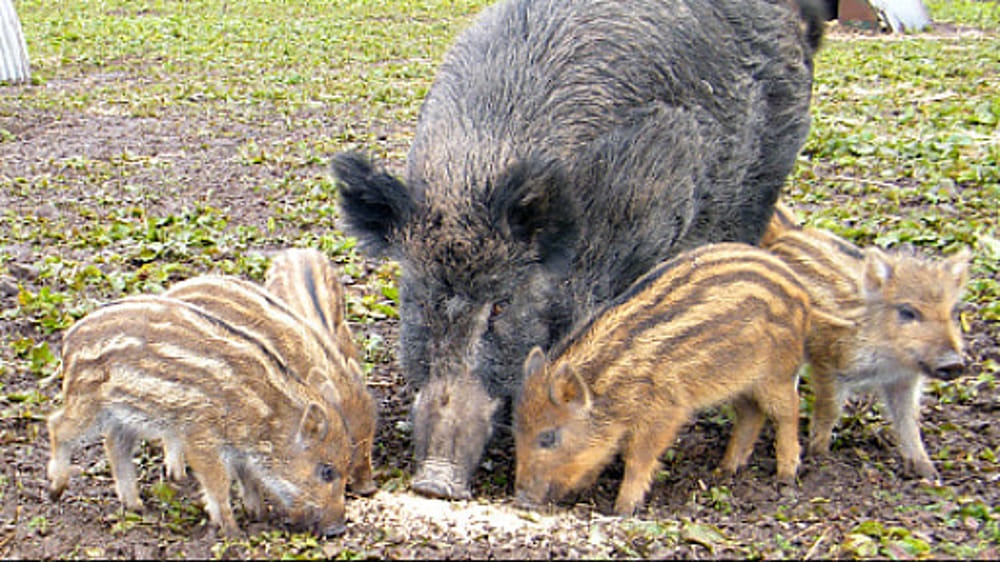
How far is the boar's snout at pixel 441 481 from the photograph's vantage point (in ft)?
11.6

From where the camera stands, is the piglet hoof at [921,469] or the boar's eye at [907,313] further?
the boar's eye at [907,313]

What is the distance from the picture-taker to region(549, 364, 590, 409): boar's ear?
12.0ft

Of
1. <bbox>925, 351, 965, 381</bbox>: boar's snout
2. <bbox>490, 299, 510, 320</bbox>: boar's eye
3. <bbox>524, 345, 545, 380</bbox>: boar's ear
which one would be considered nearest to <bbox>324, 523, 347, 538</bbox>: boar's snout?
<bbox>524, 345, 545, 380</bbox>: boar's ear

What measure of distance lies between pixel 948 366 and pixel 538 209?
160 centimetres

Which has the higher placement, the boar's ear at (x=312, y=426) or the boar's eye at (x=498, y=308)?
the boar's eye at (x=498, y=308)

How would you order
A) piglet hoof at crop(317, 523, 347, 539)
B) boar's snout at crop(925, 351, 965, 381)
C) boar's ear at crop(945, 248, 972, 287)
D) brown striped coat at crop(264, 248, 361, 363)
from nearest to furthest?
piglet hoof at crop(317, 523, 347, 539), boar's snout at crop(925, 351, 965, 381), boar's ear at crop(945, 248, 972, 287), brown striped coat at crop(264, 248, 361, 363)

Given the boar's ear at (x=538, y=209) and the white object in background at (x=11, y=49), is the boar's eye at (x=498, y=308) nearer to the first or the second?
the boar's ear at (x=538, y=209)

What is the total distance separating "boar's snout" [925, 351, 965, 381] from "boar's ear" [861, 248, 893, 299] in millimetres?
357

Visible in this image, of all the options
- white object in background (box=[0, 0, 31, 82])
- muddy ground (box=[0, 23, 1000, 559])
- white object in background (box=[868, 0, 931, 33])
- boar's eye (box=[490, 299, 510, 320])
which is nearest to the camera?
muddy ground (box=[0, 23, 1000, 559])

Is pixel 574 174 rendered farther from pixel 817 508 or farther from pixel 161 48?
pixel 161 48

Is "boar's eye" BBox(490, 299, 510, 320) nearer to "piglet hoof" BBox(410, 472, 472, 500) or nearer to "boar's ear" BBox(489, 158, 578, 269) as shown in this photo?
"boar's ear" BBox(489, 158, 578, 269)

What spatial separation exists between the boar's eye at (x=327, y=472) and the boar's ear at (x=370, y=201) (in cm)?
100

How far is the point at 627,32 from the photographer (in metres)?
4.77

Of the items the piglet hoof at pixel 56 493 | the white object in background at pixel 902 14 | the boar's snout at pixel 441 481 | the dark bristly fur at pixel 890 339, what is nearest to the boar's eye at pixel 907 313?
the dark bristly fur at pixel 890 339
